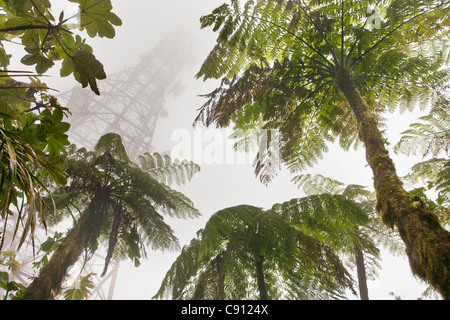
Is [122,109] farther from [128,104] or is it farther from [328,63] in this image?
[328,63]

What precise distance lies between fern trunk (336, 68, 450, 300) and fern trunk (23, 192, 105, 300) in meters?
3.31

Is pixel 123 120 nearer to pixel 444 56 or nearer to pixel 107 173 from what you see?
pixel 107 173

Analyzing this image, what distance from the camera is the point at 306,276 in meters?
1.90

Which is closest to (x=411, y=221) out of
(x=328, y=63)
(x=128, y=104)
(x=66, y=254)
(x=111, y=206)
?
(x=328, y=63)

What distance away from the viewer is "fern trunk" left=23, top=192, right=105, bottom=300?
288 centimetres

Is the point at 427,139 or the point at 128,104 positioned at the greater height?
the point at 128,104

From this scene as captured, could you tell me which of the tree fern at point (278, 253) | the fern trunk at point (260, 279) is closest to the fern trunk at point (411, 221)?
the tree fern at point (278, 253)

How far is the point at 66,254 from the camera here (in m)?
3.22

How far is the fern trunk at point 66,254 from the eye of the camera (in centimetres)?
288

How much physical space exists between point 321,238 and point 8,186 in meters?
2.23

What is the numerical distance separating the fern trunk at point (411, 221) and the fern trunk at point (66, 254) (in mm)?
3310

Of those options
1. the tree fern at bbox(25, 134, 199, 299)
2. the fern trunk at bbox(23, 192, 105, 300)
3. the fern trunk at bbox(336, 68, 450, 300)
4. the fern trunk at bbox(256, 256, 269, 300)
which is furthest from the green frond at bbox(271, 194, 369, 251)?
the fern trunk at bbox(23, 192, 105, 300)

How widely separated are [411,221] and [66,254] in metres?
3.85
